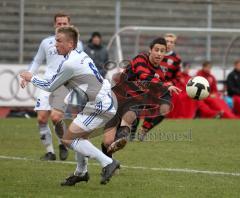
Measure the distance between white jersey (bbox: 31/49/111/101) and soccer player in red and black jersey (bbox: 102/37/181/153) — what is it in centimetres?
184

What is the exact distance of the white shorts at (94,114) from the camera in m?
8.88

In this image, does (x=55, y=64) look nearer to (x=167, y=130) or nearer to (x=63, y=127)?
(x=63, y=127)

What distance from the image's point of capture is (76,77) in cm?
899

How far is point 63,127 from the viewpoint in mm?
11633

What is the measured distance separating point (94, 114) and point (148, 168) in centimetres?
198

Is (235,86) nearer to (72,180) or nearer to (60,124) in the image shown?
(60,124)

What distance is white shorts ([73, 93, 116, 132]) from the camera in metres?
8.88

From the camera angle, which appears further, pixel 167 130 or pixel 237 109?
pixel 237 109

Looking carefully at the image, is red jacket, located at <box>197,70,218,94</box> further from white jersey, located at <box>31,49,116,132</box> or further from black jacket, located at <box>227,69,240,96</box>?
white jersey, located at <box>31,49,116,132</box>

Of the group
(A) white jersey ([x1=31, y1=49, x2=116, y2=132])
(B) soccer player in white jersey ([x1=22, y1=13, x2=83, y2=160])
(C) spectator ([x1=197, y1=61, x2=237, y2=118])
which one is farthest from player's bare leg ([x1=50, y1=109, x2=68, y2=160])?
(C) spectator ([x1=197, y1=61, x2=237, y2=118])

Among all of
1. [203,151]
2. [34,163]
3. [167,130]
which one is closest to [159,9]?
[167,130]

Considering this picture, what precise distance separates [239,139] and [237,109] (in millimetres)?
7728

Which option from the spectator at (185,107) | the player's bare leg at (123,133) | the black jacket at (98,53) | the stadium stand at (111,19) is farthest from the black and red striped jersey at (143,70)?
the stadium stand at (111,19)

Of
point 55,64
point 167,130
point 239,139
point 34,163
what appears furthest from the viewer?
point 167,130
